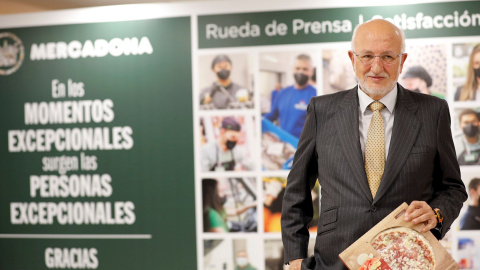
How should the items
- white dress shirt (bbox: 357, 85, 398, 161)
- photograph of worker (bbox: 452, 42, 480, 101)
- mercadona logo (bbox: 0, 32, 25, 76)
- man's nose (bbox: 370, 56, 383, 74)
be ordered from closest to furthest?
man's nose (bbox: 370, 56, 383, 74) → white dress shirt (bbox: 357, 85, 398, 161) → photograph of worker (bbox: 452, 42, 480, 101) → mercadona logo (bbox: 0, 32, 25, 76)

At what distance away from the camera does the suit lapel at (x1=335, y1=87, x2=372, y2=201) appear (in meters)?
2.15

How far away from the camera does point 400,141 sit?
214cm

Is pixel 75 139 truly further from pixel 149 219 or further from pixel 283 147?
pixel 283 147

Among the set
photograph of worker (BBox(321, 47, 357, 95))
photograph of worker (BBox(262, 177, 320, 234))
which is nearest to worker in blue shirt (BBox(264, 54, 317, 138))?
photograph of worker (BBox(321, 47, 357, 95))

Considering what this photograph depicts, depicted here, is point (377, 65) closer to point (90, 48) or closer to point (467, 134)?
point (467, 134)

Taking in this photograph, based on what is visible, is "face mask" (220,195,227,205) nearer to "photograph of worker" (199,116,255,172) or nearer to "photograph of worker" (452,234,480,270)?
"photograph of worker" (199,116,255,172)

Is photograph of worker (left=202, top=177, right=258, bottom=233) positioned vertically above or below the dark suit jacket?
below

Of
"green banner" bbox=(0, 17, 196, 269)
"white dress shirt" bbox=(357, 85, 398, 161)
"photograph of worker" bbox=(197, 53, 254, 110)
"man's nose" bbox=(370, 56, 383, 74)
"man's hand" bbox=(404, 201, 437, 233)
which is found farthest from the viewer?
"green banner" bbox=(0, 17, 196, 269)

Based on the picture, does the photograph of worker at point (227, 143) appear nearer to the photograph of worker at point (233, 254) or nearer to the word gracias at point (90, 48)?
the photograph of worker at point (233, 254)

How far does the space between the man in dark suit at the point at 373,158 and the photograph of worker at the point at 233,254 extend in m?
2.63

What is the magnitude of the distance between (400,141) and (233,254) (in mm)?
3013

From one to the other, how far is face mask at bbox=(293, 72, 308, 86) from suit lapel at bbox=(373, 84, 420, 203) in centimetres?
256

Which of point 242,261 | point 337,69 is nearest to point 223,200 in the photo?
point 242,261

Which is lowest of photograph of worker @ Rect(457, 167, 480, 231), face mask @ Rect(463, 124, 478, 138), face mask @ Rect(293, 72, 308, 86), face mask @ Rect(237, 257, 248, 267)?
face mask @ Rect(237, 257, 248, 267)
